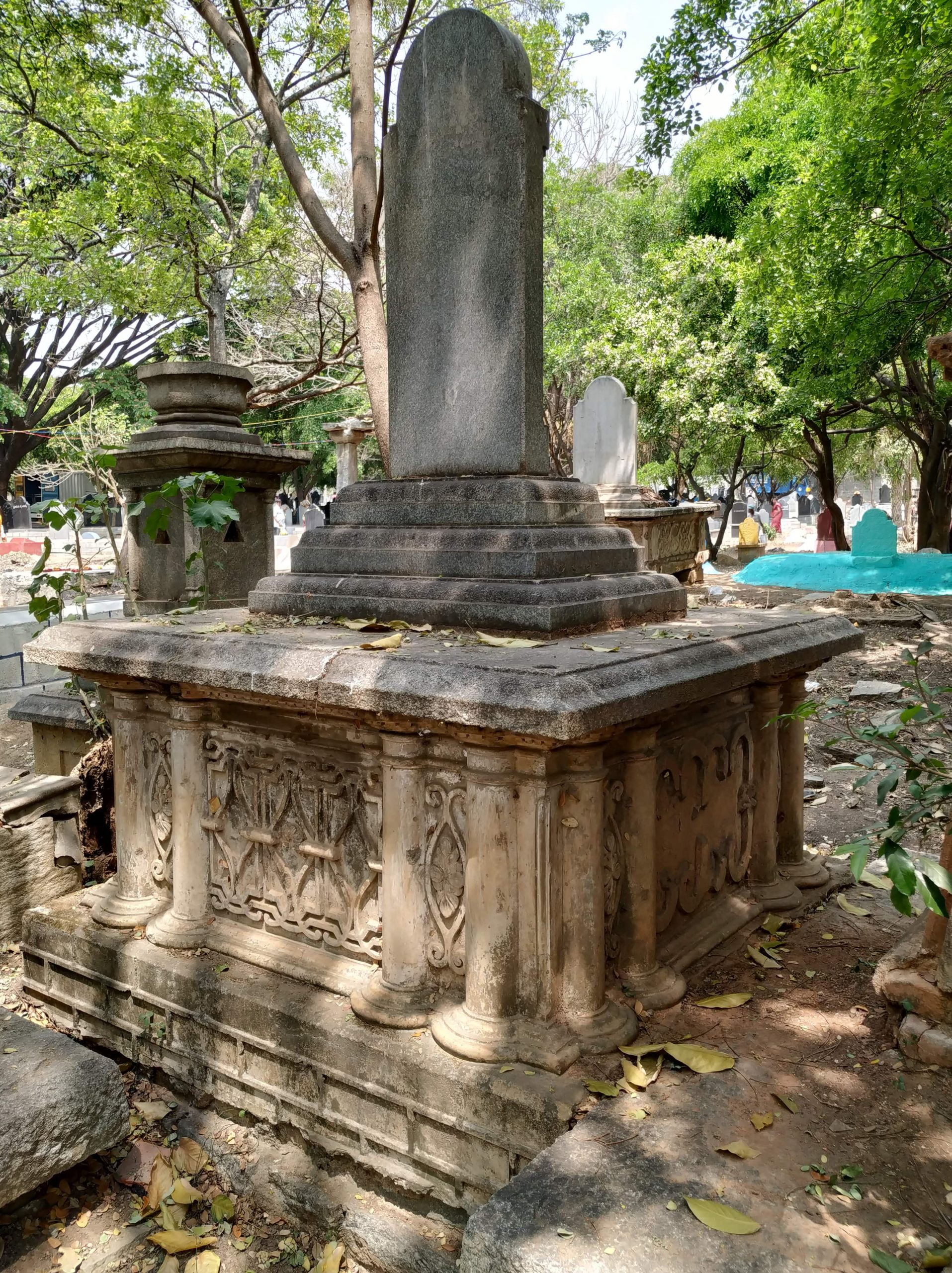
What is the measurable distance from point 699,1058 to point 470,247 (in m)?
2.85

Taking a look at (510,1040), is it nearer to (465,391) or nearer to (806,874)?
(806,874)

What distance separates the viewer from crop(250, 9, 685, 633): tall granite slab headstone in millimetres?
3334

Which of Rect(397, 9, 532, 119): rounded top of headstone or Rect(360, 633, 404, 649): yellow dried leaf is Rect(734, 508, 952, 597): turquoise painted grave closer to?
Rect(397, 9, 532, 119): rounded top of headstone

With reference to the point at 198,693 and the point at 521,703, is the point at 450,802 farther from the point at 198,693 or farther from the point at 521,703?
the point at 198,693

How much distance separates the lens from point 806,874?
388cm

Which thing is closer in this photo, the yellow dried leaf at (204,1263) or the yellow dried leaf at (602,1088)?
the yellow dried leaf at (602,1088)

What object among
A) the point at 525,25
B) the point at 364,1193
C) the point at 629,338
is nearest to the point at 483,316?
the point at 364,1193

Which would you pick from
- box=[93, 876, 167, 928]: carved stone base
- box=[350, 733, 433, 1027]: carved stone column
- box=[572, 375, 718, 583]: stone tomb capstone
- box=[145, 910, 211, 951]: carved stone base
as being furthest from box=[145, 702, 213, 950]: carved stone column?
box=[572, 375, 718, 583]: stone tomb capstone

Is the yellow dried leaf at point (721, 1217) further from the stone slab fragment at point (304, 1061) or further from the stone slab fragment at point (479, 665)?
the stone slab fragment at point (479, 665)

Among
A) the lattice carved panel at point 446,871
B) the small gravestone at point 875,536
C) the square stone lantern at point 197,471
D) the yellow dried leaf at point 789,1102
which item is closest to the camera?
the yellow dried leaf at point 789,1102

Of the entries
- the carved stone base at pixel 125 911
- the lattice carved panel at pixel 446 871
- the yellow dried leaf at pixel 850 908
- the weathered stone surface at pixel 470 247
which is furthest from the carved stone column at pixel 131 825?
the yellow dried leaf at pixel 850 908

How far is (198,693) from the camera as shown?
10.8ft

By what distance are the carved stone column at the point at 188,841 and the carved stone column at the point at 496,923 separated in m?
1.21

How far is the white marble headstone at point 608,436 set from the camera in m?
13.9
